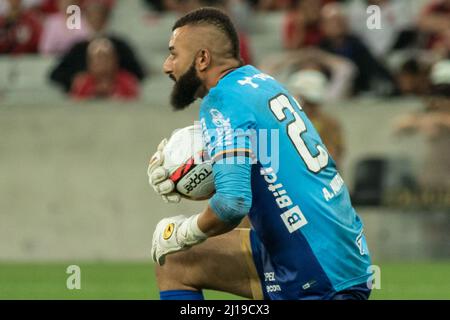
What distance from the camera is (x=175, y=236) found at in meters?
6.02

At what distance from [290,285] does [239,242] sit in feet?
1.61

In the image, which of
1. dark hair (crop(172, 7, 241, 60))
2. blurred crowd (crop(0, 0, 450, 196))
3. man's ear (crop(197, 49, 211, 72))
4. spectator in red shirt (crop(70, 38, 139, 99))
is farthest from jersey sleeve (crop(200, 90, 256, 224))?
spectator in red shirt (crop(70, 38, 139, 99))

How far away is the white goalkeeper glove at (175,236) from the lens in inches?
233

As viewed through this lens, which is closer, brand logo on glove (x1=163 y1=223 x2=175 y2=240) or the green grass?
brand logo on glove (x1=163 y1=223 x2=175 y2=240)

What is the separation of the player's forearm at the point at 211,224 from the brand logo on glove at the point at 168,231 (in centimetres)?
26

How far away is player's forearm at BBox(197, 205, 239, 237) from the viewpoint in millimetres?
5750

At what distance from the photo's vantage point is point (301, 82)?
12305 mm

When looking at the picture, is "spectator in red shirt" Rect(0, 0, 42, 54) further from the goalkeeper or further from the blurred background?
the goalkeeper

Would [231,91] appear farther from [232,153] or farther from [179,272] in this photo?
[179,272]

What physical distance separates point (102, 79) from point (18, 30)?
187 cm

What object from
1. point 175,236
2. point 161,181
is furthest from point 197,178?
point 175,236

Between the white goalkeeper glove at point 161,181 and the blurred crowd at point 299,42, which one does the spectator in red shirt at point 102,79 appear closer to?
the blurred crowd at point 299,42
